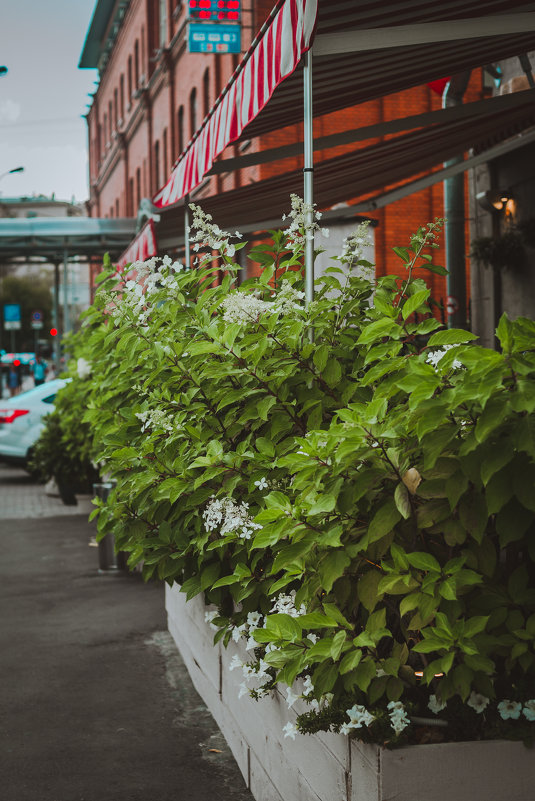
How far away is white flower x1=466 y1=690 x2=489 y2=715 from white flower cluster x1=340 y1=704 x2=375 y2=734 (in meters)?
0.29

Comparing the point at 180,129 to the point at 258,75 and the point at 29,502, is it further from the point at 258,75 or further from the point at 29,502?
the point at 258,75

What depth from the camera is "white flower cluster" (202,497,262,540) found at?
143 inches

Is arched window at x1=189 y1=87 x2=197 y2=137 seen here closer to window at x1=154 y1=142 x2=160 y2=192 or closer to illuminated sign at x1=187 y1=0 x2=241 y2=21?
window at x1=154 y1=142 x2=160 y2=192

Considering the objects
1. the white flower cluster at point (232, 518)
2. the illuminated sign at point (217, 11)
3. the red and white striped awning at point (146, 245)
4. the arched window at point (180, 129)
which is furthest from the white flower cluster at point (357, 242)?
the arched window at point (180, 129)

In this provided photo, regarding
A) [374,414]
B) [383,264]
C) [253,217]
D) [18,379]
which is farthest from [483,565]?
[18,379]

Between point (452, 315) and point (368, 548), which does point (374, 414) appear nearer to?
point (368, 548)

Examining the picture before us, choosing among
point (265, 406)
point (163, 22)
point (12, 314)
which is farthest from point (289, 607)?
point (12, 314)

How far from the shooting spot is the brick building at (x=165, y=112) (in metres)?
20.0

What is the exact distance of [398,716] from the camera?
2799mm

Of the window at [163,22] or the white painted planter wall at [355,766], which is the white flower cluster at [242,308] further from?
the window at [163,22]

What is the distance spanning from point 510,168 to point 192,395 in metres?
10.4

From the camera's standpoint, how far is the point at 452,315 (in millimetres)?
13547

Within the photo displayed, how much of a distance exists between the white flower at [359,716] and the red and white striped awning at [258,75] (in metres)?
2.85

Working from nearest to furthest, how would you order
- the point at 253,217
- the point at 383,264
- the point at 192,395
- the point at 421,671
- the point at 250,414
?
1. the point at 421,671
2. the point at 250,414
3. the point at 192,395
4. the point at 253,217
5. the point at 383,264
